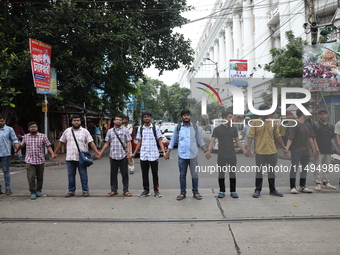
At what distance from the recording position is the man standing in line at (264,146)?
6070 millimetres

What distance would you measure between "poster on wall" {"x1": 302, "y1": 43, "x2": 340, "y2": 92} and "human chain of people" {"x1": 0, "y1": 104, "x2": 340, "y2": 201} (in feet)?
4.81

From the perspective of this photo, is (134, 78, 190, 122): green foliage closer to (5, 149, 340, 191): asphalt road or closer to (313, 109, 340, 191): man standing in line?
(5, 149, 340, 191): asphalt road

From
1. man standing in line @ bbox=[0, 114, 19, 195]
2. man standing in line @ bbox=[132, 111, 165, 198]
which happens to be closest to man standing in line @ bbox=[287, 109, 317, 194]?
man standing in line @ bbox=[132, 111, 165, 198]

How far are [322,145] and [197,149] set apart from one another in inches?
114

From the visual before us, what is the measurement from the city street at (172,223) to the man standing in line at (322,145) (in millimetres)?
460

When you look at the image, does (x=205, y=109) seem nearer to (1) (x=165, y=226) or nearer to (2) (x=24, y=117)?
(1) (x=165, y=226)

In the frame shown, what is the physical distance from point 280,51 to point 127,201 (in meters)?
12.8

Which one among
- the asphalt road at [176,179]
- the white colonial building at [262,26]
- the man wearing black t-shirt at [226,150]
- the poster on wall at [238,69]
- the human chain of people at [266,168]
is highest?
the white colonial building at [262,26]

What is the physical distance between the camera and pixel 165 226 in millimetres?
4473

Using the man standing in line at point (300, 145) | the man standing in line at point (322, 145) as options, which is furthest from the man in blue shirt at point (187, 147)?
the man standing in line at point (322, 145)

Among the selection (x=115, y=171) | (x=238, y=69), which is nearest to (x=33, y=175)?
(x=115, y=171)

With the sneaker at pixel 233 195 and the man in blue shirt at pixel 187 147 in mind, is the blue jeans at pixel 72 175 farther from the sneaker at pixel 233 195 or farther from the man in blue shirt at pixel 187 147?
the sneaker at pixel 233 195

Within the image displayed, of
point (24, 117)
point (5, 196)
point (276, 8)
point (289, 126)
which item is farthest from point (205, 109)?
point (276, 8)

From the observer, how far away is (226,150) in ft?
19.7
